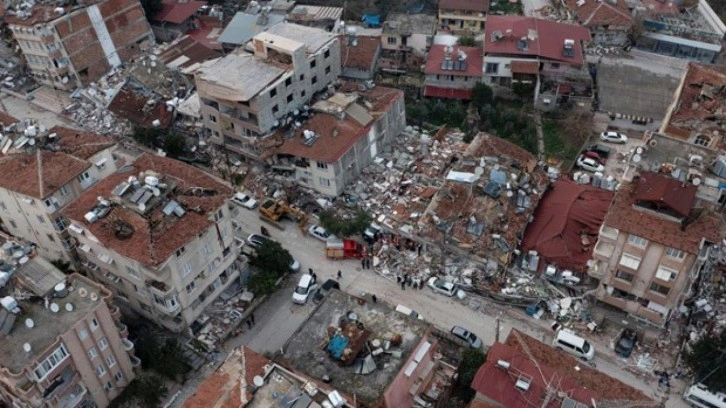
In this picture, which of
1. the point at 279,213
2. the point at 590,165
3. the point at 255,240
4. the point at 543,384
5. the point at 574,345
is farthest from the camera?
the point at 590,165

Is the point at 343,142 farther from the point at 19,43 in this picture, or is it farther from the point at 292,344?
the point at 19,43

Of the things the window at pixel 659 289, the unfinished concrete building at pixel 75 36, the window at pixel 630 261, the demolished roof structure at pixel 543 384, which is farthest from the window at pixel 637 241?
the unfinished concrete building at pixel 75 36

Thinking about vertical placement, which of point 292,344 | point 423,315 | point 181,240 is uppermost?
point 181,240

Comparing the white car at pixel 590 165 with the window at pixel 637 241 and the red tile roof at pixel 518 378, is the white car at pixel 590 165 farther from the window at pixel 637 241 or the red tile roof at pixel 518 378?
the red tile roof at pixel 518 378

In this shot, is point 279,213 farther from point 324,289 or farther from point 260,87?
point 260,87

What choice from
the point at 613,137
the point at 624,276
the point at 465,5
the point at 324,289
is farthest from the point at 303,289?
the point at 465,5

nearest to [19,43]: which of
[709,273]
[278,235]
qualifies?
[278,235]

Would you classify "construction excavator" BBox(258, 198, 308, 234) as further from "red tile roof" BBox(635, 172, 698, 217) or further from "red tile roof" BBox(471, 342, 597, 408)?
"red tile roof" BBox(635, 172, 698, 217)
